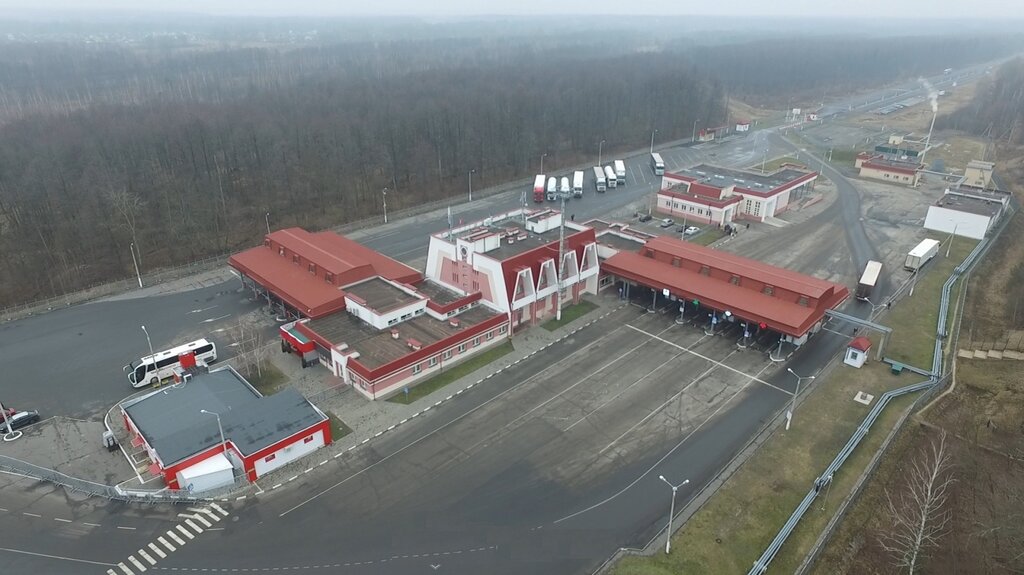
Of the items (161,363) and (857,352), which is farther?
(857,352)

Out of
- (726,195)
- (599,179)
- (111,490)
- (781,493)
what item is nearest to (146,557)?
(111,490)

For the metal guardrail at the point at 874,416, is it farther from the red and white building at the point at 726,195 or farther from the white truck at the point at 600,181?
the white truck at the point at 600,181

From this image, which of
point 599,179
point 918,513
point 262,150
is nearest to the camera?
point 918,513

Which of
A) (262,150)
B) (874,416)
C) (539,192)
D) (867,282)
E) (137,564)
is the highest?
(262,150)

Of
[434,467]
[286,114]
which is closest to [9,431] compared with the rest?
[434,467]

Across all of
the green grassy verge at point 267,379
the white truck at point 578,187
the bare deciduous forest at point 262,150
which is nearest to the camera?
the green grassy verge at point 267,379

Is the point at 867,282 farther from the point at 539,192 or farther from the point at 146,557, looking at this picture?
the point at 146,557

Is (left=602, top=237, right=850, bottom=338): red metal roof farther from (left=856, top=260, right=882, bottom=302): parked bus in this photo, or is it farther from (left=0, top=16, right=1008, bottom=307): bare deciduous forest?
(left=0, top=16, right=1008, bottom=307): bare deciduous forest

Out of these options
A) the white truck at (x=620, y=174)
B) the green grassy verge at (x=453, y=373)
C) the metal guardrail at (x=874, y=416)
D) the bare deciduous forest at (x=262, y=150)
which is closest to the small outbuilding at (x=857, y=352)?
the metal guardrail at (x=874, y=416)
